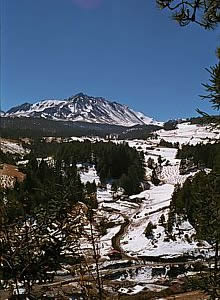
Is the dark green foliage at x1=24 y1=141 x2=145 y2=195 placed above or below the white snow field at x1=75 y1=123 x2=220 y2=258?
above

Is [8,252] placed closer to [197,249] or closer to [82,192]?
[82,192]

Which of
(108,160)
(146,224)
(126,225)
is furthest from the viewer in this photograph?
(108,160)

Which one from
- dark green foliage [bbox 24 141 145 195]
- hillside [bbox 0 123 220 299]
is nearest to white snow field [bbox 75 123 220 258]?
hillside [bbox 0 123 220 299]

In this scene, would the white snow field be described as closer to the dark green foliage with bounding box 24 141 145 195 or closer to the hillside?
the hillside

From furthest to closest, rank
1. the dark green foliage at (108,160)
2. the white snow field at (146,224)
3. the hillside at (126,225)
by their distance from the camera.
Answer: the dark green foliage at (108,160), the white snow field at (146,224), the hillside at (126,225)

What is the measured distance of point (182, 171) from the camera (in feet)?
361

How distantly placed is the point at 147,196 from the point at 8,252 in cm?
8337

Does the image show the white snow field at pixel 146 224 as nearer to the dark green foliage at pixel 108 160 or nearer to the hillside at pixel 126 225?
the hillside at pixel 126 225

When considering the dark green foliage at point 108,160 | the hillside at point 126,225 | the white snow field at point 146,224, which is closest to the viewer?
the hillside at point 126,225

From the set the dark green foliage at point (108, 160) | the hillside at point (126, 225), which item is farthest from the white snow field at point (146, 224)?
the dark green foliage at point (108, 160)

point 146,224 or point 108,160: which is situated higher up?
point 108,160

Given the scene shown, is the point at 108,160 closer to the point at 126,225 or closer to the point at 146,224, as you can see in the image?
the point at 126,225

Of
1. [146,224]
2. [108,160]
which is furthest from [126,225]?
[108,160]

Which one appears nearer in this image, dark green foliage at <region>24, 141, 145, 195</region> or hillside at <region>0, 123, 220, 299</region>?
hillside at <region>0, 123, 220, 299</region>
